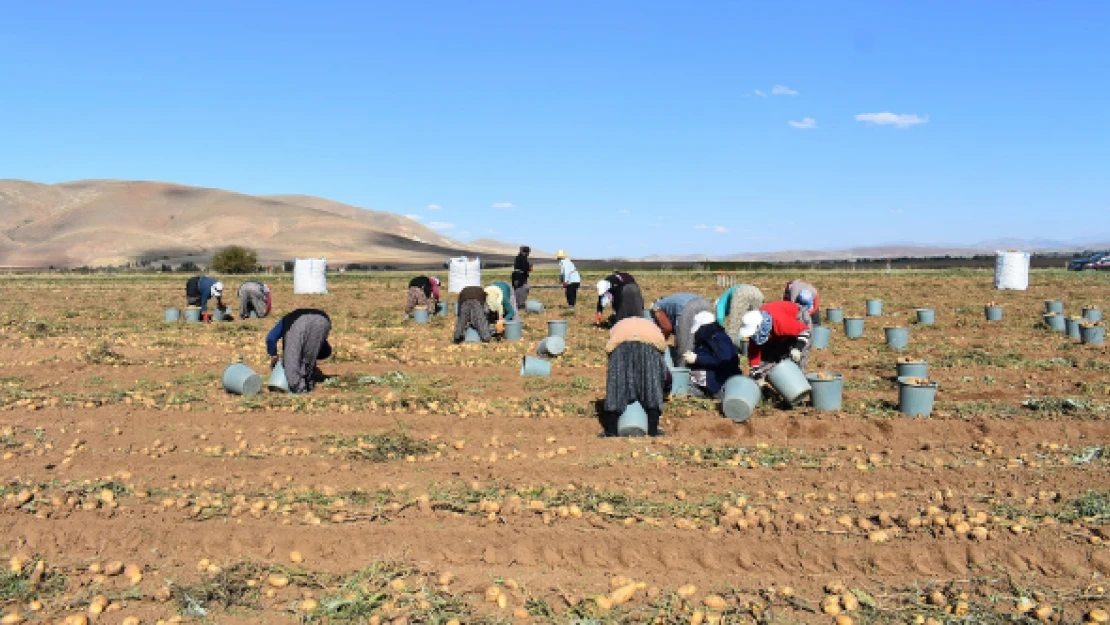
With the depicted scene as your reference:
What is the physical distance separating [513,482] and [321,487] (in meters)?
1.40

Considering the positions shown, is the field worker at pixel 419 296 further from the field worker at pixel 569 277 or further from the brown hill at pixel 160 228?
the brown hill at pixel 160 228

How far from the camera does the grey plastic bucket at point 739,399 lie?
8688 millimetres

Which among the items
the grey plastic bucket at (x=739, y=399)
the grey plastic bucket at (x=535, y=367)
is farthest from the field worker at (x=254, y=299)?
the grey plastic bucket at (x=739, y=399)

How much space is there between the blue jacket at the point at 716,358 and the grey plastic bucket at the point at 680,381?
178 millimetres

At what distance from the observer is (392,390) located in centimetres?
1073

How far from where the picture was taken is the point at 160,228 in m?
141

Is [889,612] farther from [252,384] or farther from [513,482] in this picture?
[252,384]

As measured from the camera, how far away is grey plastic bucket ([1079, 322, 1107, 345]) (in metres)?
14.3

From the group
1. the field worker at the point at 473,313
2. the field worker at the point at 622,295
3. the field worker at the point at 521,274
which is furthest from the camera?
the field worker at the point at 521,274

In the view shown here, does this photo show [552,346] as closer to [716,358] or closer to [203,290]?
[716,358]

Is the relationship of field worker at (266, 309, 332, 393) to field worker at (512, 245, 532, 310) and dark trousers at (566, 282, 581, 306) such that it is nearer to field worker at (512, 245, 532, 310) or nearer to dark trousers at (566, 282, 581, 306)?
field worker at (512, 245, 532, 310)

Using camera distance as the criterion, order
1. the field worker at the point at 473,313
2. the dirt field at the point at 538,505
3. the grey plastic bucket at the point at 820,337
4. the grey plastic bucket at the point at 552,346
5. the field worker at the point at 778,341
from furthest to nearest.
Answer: the field worker at the point at 473,313
the grey plastic bucket at the point at 820,337
the grey plastic bucket at the point at 552,346
the field worker at the point at 778,341
the dirt field at the point at 538,505

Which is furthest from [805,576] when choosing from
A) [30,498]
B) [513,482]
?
[30,498]

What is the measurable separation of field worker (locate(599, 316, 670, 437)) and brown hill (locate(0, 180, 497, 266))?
4228 inches
